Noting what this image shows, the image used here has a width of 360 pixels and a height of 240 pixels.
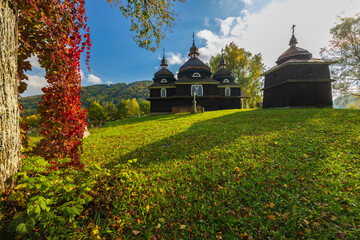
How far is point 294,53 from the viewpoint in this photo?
19312 mm

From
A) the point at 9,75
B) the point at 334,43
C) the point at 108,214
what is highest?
the point at 334,43

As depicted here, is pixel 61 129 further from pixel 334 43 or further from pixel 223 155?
pixel 334 43

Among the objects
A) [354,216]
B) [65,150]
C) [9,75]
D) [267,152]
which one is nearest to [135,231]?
[65,150]

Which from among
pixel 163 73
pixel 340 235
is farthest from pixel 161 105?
pixel 340 235

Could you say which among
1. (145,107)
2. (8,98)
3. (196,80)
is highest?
(196,80)

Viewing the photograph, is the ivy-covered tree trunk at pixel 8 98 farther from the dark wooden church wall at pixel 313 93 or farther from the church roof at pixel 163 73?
the church roof at pixel 163 73

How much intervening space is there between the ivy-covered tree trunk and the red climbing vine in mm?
300

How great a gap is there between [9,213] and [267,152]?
6.56m

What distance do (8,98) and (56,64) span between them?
1.20m

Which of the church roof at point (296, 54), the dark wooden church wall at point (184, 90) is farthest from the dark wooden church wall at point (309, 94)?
the dark wooden church wall at point (184, 90)

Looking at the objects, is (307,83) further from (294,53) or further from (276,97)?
(294,53)

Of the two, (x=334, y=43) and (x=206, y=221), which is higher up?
(x=334, y=43)

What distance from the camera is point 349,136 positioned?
5949mm

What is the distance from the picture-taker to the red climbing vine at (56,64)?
2709mm
